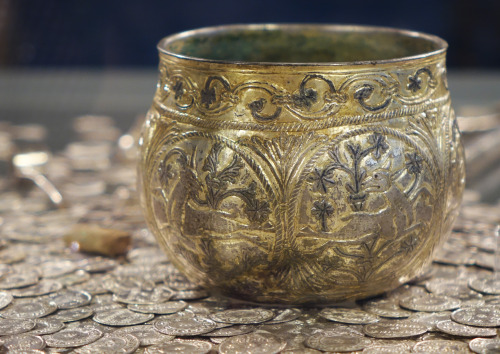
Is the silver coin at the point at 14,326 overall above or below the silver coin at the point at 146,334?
below

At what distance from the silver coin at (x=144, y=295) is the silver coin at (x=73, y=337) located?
0.38 feet

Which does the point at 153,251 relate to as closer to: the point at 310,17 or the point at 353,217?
the point at 353,217

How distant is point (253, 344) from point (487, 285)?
1.44 feet

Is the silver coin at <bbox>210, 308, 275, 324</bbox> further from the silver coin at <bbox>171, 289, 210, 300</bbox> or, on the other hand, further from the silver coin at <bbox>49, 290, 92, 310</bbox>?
the silver coin at <bbox>49, 290, 92, 310</bbox>

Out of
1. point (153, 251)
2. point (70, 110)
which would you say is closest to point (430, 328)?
point (153, 251)

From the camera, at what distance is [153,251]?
4.58 ft

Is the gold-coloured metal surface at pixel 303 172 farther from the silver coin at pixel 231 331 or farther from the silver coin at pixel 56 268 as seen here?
the silver coin at pixel 56 268

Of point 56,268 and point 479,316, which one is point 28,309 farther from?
point 479,316

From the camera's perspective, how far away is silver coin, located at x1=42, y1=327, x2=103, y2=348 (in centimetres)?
101

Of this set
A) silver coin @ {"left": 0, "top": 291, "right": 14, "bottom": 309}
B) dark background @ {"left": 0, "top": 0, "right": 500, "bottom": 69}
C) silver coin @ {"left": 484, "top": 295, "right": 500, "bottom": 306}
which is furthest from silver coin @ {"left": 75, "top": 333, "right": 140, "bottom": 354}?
dark background @ {"left": 0, "top": 0, "right": 500, "bottom": 69}

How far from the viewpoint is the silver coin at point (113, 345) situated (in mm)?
986

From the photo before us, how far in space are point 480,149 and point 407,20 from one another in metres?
1.02

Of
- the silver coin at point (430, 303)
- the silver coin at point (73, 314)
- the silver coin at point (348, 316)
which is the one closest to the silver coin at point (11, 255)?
the silver coin at point (73, 314)

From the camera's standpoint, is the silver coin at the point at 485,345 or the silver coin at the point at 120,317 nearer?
the silver coin at the point at 485,345
